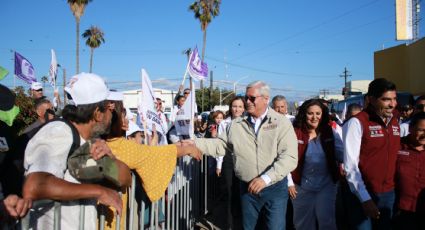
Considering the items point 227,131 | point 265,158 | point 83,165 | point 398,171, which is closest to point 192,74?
point 227,131

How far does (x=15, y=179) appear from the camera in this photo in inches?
112

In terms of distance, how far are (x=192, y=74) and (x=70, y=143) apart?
6.30 metres

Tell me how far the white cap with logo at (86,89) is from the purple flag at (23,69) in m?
7.36

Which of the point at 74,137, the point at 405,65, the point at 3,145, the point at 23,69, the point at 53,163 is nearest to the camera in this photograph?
the point at 53,163

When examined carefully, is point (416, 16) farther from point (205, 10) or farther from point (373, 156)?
point (373, 156)

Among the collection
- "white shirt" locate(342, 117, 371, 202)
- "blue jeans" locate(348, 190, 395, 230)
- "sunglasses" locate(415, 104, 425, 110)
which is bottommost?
"blue jeans" locate(348, 190, 395, 230)

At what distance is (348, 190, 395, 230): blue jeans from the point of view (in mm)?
3609

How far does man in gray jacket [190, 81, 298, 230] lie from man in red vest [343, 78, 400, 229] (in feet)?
1.91

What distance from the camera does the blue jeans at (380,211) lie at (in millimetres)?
3609

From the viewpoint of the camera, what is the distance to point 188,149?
3662 mm

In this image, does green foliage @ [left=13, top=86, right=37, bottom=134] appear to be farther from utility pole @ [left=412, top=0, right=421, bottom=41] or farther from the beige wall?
utility pole @ [left=412, top=0, right=421, bottom=41]

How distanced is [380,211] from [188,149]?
2.02 m

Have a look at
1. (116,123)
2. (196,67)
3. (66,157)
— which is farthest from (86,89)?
(196,67)

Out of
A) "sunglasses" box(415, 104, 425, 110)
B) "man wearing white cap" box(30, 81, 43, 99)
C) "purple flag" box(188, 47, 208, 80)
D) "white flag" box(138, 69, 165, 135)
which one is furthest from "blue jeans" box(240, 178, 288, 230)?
"man wearing white cap" box(30, 81, 43, 99)
